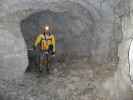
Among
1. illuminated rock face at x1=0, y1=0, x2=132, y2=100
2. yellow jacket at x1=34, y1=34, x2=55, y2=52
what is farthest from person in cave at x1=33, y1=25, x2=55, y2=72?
illuminated rock face at x1=0, y1=0, x2=132, y2=100

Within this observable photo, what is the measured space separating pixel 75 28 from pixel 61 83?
3.93 feet

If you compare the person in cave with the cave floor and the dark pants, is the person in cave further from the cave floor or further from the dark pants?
the cave floor

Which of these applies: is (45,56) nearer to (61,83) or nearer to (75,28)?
(61,83)

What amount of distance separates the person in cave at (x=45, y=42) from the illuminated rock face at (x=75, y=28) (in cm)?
15

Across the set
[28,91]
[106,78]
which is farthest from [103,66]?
[28,91]

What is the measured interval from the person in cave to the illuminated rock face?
15cm

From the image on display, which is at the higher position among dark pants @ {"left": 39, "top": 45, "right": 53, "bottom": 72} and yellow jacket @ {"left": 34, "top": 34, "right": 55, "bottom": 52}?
yellow jacket @ {"left": 34, "top": 34, "right": 55, "bottom": 52}

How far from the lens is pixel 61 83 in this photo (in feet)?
29.1

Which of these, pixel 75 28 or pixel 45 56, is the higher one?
pixel 75 28

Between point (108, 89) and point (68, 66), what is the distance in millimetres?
957

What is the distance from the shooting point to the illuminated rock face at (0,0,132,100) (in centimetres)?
890

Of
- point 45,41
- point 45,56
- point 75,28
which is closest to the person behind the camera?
point 45,41

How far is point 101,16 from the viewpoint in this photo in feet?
29.9

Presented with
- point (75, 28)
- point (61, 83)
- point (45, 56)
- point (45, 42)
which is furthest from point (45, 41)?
point (61, 83)
